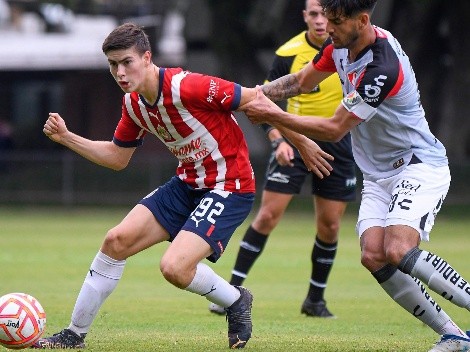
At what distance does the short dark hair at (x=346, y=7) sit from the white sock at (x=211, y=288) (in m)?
1.96

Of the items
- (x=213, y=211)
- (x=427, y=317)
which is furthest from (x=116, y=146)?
(x=427, y=317)

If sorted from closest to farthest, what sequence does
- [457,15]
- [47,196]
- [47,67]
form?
[457,15]
[47,196]
[47,67]

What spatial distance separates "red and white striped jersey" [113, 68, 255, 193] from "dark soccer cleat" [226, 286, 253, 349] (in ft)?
2.68

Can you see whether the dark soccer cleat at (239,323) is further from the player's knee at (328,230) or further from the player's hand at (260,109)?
the player's knee at (328,230)

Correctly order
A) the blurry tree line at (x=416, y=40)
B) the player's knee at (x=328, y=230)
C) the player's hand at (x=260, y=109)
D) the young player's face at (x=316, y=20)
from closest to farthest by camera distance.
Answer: the player's hand at (x=260, y=109)
the young player's face at (x=316, y=20)
the player's knee at (x=328, y=230)
the blurry tree line at (x=416, y=40)

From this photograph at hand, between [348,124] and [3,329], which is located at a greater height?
[348,124]

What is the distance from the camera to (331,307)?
34.8ft

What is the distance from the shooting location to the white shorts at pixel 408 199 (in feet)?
23.5

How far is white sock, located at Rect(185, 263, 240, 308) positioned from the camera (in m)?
7.46

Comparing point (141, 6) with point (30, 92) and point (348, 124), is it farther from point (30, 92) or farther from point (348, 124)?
point (348, 124)

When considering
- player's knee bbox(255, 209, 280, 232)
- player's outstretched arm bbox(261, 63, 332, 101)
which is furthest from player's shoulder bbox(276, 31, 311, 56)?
player's outstretched arm bbox(261, 63, 332, 101)

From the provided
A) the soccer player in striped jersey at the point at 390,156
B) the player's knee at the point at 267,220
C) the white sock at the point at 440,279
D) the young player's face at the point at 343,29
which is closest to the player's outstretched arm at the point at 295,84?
the soccer player in striped jersey at the point at 390,156

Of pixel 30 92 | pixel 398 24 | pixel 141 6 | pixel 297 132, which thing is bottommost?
pixel 30 92

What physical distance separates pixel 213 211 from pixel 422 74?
23017 millimetres
